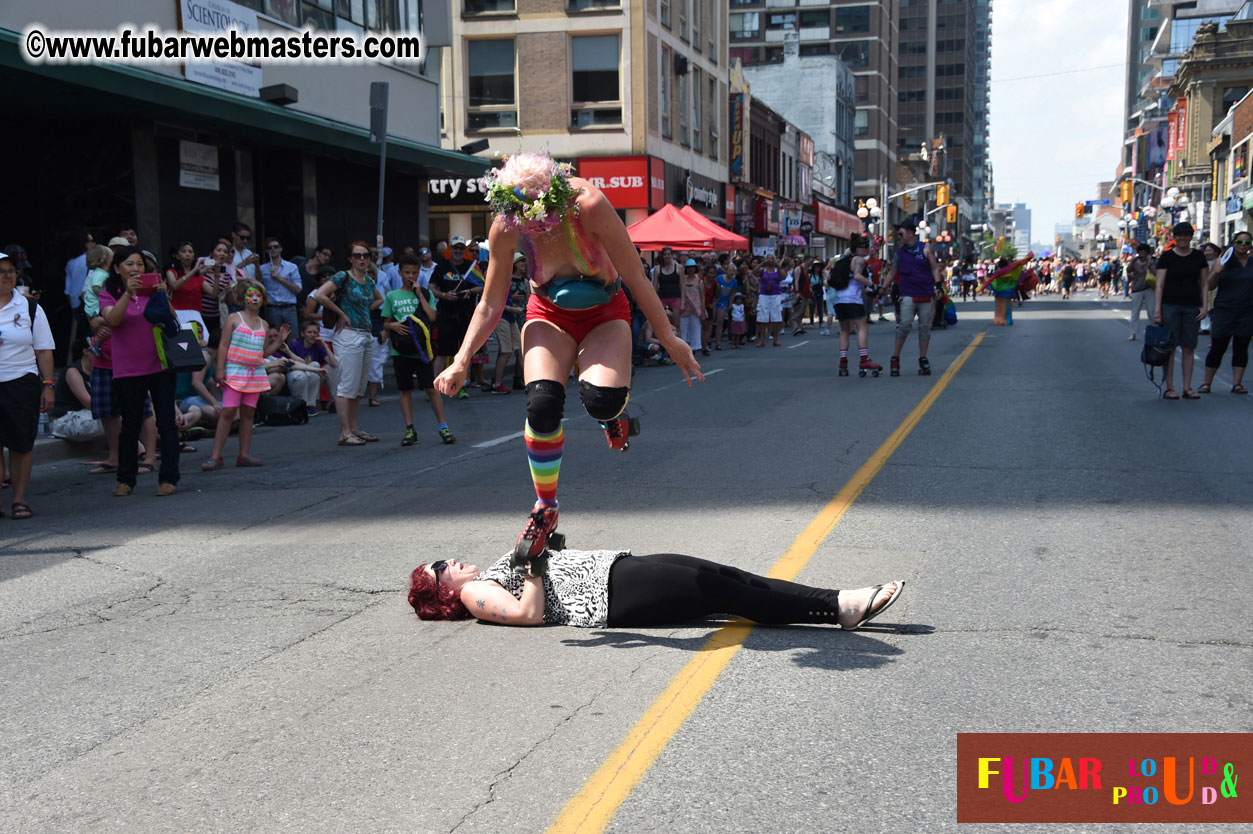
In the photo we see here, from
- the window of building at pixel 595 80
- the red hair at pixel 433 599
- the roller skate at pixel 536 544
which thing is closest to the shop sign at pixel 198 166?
the red hair at pixel 433 599

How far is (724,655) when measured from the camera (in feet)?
15.6

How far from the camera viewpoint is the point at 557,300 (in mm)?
5254

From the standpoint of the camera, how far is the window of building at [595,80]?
3803 cm

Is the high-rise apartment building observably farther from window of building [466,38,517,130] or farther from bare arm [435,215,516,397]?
bare arm [435,215,516,397]

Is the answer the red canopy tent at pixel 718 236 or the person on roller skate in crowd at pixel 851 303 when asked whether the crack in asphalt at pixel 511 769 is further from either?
the red canopy tent at pixel 718 236

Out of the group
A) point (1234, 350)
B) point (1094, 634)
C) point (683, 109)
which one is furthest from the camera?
point (683, 109)

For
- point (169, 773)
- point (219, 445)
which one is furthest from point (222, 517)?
point (169, 773)

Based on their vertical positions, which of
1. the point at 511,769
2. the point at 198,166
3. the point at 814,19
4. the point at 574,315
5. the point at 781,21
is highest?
the point at 814,19

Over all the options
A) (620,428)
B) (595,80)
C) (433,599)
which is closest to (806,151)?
(595,80)

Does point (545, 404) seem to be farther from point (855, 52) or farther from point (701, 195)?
point (855, 52)

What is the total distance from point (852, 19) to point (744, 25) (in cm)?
1055

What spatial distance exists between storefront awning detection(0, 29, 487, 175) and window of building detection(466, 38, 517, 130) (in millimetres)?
16924

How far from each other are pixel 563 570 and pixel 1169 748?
2.50 meters

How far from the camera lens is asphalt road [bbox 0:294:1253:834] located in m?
3.57
